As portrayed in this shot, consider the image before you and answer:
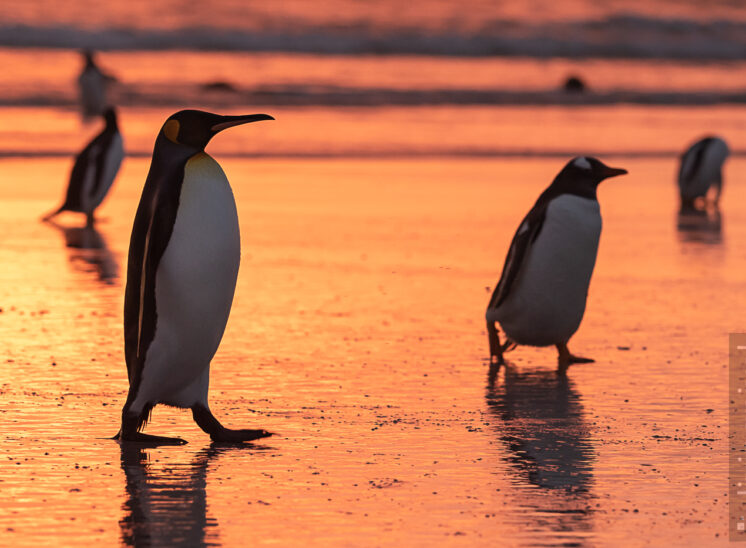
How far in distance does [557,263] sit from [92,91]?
21129mm

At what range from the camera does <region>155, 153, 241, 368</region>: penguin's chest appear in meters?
5.27

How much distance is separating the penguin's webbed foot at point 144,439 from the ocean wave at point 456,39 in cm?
3759

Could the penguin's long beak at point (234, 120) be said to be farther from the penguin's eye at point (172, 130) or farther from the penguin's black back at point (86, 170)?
the penguin's black back at point (86, 170)

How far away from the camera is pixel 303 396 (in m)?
6.29

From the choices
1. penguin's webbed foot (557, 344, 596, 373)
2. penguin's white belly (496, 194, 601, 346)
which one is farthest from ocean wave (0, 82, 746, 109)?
penguin's webbed foot (557, 344, 596, 373)

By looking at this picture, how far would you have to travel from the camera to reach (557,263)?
285 inches

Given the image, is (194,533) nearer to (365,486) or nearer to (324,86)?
(365,486)

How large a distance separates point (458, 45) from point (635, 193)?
105ft

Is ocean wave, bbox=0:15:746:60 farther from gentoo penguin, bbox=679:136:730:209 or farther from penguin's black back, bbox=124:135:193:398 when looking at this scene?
penguin's black back, bbox=124:135:193:398

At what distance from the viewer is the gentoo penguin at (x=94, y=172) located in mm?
13078

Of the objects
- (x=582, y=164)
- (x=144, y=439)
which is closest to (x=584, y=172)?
(x=582, y=164)

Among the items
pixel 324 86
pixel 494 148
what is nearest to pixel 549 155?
pixel 494 148

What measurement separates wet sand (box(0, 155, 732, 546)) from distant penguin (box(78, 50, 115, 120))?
47.5ft

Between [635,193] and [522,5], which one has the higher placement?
[522,5]
